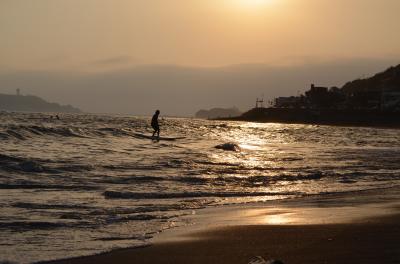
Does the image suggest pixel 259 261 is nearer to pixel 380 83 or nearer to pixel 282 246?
pixel 282 246

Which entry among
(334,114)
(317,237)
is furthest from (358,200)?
(334,114)

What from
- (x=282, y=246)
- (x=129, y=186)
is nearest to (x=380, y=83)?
(x=129, y=186)

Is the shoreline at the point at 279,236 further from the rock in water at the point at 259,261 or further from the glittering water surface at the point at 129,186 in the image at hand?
the glittering water surface at the point at 129,186

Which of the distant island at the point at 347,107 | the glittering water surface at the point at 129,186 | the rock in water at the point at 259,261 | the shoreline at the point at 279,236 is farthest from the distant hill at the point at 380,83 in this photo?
the rock in water at the point at 259,261

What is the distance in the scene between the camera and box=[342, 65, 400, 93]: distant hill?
143150 millimetres

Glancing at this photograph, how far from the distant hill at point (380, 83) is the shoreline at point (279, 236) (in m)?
129

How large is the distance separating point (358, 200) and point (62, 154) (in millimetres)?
13437

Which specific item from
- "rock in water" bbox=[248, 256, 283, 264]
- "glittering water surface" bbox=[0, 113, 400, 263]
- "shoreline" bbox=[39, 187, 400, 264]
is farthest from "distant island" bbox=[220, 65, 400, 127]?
"rock in water" bbox=[248, 256, 283, 264]

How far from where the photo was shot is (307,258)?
7.38 m

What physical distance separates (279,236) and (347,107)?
126m

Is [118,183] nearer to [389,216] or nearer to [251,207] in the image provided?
[251,207]

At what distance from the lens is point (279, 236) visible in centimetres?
893

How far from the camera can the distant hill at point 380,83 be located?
143150 mm

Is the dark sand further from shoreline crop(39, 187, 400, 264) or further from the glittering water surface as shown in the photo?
the glittering water surface
